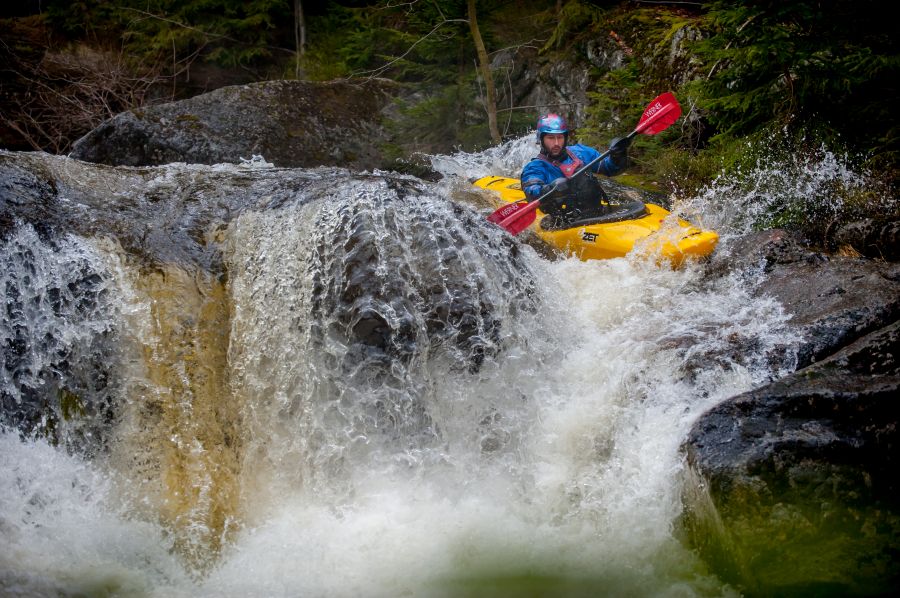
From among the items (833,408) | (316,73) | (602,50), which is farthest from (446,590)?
(316,73)

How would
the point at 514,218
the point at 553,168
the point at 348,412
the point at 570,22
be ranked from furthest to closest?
the point at 570,22 < the point at 553,168 < the point at 514,218 < the point at 348,412

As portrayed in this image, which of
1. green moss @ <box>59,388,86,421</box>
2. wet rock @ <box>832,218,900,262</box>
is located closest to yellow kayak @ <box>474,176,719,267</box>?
wet rock @ <box>832,218,900,262</box>

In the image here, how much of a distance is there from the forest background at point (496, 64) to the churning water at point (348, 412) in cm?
196

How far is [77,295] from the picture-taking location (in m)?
4.06

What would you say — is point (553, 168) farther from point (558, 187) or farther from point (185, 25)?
point (185, 25)

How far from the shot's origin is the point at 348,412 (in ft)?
13.2

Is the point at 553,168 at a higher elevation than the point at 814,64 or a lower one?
higher

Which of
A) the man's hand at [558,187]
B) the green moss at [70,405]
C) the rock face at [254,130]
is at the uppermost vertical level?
the rock face at [254,130]

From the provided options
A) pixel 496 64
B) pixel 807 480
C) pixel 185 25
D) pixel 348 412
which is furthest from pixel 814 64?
pixel 185 25

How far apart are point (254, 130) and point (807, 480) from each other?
705 cm

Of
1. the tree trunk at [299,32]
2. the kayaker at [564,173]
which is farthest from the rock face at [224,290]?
the tree trunk at [299,32]

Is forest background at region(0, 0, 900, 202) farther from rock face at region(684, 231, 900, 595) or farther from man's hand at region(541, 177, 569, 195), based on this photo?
rock face at region(684, 231, 900, 595)

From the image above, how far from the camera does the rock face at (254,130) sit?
775 centimetres

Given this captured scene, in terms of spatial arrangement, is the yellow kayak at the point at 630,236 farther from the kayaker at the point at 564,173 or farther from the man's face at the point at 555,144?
the man's face at the point at 555,144
